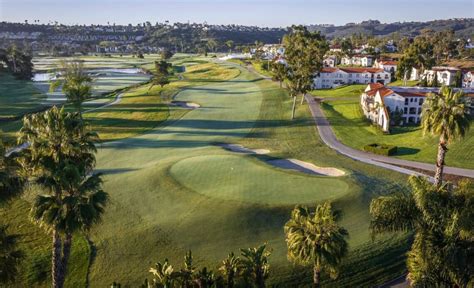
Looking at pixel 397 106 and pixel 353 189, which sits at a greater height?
pixel 397 106

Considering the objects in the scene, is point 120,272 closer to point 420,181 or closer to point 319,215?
point 319,215

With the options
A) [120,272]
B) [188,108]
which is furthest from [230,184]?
[188,108]

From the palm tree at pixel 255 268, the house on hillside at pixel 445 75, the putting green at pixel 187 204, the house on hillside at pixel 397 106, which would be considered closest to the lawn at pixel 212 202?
the putting green at pixel 187 204

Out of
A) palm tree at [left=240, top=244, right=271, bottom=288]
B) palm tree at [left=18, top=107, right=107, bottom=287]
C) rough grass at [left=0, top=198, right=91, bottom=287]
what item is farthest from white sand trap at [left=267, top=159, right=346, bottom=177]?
palm tree at [left=18, top=107, right=107, bottom=287]

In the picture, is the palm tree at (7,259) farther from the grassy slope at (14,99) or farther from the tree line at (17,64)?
the tree line at (17,64)

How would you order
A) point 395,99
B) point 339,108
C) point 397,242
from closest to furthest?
point 397,242 → point 395,99 → point 339,108

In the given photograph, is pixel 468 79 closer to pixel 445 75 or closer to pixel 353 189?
pixel 445 75

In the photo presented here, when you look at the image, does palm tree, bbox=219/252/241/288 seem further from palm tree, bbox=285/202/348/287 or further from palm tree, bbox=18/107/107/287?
palm tree, bbox=18/107/107/287

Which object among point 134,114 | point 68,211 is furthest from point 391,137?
point 68,211

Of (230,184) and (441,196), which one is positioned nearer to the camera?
(441,196)
